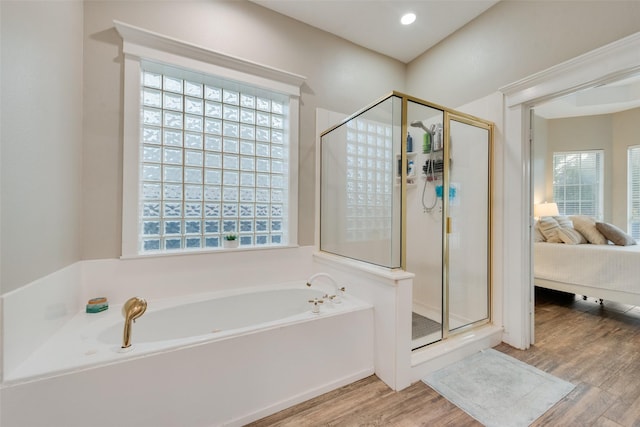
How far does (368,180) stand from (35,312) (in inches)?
91.0

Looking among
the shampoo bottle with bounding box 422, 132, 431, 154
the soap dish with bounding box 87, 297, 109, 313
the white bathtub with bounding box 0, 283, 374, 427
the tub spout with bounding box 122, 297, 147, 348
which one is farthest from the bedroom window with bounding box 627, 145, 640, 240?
the soap dish with bounding box 87, 297, 109, 313

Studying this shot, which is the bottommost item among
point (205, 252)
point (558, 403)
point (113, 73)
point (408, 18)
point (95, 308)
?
point (558, 403)

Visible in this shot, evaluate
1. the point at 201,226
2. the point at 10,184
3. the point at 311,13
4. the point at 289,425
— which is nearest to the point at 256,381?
the point at 289,425

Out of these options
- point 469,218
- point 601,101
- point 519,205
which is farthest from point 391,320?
point 601,101

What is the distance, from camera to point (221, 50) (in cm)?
227

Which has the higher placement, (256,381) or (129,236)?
(129,236)

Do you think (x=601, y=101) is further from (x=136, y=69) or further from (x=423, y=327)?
(x=136, y=69)

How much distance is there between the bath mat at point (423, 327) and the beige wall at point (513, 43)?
218 cm

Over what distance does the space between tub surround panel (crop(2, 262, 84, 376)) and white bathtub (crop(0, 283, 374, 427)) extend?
55mm

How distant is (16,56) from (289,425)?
7.35 feet

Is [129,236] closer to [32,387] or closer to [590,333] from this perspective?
[32,387]

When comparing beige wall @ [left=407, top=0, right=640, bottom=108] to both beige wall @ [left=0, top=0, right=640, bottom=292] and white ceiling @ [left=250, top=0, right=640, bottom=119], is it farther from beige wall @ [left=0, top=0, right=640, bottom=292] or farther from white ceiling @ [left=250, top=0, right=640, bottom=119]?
white ceiling @ [left=250, top=0, right=640, bottom=119]

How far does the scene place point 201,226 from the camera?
2.30 metres

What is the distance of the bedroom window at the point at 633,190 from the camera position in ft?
14.3
